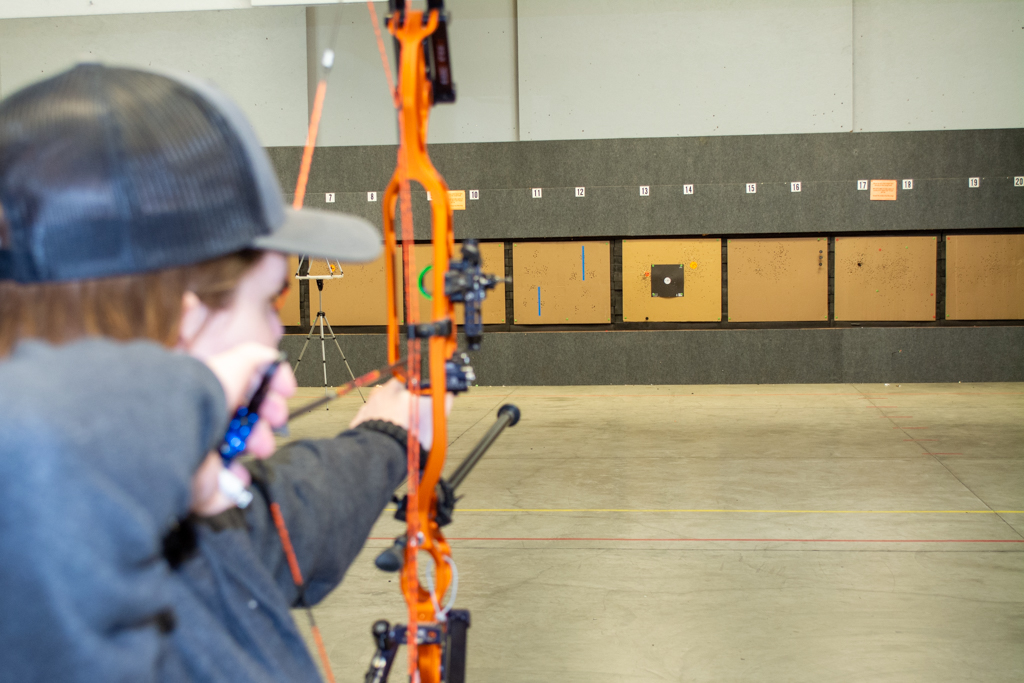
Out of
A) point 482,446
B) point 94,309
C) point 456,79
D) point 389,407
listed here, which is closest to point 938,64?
point 456,79

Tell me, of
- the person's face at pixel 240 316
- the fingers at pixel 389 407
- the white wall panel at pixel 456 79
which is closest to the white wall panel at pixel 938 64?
the white wall panel at pixel 456 79

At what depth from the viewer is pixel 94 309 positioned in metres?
0.51

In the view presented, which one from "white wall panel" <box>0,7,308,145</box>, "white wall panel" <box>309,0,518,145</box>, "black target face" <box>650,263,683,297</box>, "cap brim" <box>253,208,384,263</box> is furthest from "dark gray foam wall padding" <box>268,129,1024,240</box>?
"cap brim" <box>253,208,384,263</box>

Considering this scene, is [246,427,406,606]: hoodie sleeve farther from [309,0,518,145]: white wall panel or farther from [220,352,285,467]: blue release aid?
[309,0,518,145]: white wall panel

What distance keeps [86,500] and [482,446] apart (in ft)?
3.41

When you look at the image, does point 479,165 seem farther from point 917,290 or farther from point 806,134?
point 917,290

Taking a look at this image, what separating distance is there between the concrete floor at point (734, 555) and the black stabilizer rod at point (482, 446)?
0.95m

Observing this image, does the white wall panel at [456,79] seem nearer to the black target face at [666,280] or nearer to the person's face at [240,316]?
the black target face at [666,280]

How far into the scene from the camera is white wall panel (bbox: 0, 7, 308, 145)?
7215mm

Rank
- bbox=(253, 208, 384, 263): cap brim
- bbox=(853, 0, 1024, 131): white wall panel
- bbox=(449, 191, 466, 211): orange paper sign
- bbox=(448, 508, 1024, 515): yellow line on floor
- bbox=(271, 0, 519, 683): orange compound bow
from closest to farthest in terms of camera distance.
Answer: bbox=(253, 208, 384, 263): cap brim
bbox=(271, 0, 519, 683): orange compound bow
bbox=(448, 508, 1024, 515): yellow line on floor
bbox=(853, 0, 1024, 131): white wall panel
bbox=(449, 191, 466, 211): orange paper sign

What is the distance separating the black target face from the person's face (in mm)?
6981

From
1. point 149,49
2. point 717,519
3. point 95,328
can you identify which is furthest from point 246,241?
point 149,49

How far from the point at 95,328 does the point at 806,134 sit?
756 centimetres

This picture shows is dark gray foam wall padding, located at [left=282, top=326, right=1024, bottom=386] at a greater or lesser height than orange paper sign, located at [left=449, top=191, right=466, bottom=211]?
lesser
